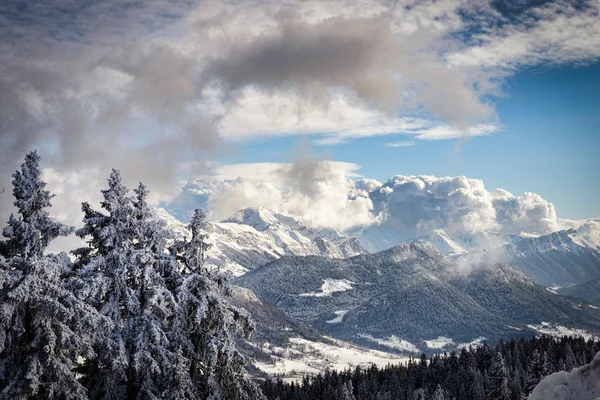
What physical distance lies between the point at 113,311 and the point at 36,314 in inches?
141

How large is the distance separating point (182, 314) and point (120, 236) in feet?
16.1

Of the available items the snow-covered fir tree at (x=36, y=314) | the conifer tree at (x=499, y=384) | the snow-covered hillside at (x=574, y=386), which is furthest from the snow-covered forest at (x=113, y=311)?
the conifer tree at (x=499, y=384)

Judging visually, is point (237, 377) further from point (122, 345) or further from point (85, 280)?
point (85, 280)

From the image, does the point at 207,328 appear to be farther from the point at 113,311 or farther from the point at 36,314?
the point at 36,314

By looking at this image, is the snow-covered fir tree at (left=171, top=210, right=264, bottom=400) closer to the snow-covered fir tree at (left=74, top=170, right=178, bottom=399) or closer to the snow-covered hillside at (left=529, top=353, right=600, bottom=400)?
the snow-covered fir tree at (left=74, top=170, right=178, bottom=399)

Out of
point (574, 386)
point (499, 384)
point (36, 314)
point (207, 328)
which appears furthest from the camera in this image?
point (499, 384)

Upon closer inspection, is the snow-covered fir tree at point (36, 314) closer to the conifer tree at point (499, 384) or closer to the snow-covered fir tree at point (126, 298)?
the snow-covered fir tree at point (126, 298)

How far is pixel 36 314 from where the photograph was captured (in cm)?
2155

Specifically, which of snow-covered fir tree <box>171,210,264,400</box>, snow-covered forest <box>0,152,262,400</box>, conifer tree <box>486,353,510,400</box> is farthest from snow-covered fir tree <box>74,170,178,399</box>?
conifer tree <box>486,353,510,400</box>

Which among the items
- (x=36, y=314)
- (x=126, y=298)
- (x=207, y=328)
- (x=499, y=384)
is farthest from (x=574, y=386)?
(x=499, y=384)

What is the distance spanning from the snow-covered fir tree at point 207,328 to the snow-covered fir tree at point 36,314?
4333mm

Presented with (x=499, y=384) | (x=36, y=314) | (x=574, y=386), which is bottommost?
(x=499, y=384)

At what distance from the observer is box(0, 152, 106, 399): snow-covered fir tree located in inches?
832

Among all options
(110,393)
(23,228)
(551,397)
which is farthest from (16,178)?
(551,397)
